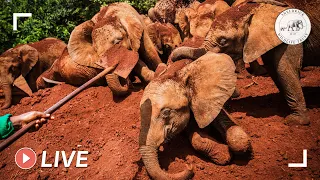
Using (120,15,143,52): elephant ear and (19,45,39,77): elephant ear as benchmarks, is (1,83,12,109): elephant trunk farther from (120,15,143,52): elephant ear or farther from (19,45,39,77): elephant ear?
(120,15,143,52): elephant ear

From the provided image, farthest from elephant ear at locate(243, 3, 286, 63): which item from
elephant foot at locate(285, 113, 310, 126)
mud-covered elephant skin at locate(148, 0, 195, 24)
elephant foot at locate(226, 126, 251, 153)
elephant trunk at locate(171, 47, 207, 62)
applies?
mud-covered elephant skin at locate(148, 0, 195, 24)

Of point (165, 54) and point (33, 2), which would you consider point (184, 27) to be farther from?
point (33, 2)

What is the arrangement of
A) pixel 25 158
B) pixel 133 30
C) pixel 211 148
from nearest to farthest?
pixel 211 148
pixel 25 158
pixel 133 30

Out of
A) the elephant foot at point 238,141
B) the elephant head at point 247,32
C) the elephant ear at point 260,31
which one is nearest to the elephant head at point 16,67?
the elephant head at point 247,32

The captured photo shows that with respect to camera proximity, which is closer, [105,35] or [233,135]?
[233,135]

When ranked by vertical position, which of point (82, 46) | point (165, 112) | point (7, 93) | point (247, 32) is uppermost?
point (247, 32)

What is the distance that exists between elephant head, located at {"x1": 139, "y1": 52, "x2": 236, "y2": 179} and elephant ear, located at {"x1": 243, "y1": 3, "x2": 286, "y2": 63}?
2.32ft

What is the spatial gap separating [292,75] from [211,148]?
4.85 ft

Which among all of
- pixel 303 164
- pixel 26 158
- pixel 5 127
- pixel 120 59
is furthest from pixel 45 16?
pixel 303 164

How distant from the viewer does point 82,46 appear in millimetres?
6902

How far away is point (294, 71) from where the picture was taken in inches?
189

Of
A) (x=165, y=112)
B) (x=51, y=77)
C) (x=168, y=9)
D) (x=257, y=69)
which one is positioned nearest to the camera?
(x=165, y=112)

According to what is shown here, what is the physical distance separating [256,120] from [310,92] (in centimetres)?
130

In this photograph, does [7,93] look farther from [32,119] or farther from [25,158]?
[32,119]
